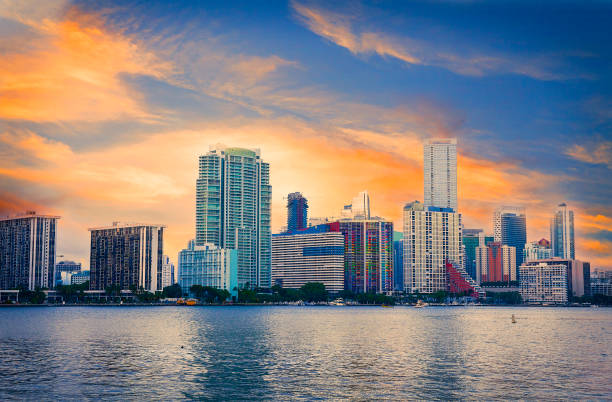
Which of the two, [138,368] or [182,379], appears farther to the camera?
[138,368]

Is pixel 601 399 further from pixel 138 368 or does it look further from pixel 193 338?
pixel 193 338

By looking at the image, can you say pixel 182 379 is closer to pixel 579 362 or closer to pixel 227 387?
pixel 227 387

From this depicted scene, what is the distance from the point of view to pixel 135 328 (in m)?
159

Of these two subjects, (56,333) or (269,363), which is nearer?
(269,363)

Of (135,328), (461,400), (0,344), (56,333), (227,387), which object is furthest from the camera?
(135,328)

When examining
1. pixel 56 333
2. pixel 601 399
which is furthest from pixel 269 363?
pixel 56 333

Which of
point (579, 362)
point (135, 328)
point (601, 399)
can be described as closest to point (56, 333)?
point (135, 328)

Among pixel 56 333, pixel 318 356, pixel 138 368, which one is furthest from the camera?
pixel 56 333

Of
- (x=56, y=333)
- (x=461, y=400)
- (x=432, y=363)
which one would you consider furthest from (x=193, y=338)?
(x=461, y=400)

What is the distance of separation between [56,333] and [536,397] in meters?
101

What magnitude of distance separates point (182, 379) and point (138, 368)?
401 inches

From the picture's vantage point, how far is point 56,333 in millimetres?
139625

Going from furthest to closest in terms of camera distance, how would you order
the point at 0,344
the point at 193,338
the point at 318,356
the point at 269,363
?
the point at 193,338 → the point at 0,344 → the point at 318,356 → the point at 269,363

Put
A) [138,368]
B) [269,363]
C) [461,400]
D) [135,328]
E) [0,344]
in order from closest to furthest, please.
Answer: [461,400]
[138,368]
[269,363]
[0,344]
[135,328]
